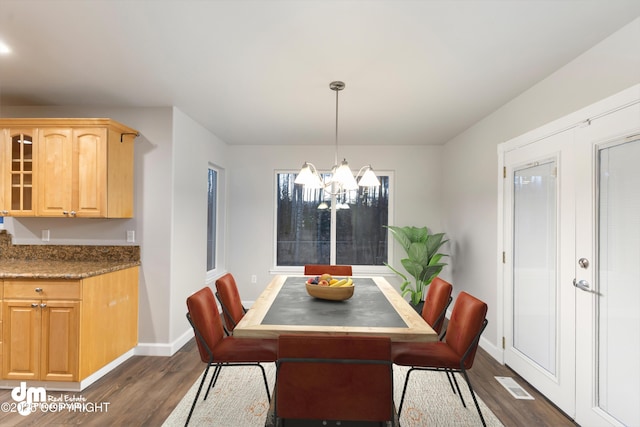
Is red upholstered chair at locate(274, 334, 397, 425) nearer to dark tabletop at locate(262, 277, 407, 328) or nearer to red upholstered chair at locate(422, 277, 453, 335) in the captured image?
dark tabletop at locate(262, 277, 407, 328)

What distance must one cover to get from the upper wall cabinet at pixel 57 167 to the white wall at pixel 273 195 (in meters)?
2.24

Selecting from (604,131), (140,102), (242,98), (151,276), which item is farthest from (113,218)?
(604,131)

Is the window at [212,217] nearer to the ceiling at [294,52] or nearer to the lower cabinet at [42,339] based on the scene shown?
the ceiling at [294,52]

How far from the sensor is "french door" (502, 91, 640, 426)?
1943 mm

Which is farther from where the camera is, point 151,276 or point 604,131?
point 151,276

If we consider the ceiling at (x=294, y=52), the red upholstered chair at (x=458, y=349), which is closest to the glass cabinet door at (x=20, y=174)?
the ceiling at (x=294, y=52)

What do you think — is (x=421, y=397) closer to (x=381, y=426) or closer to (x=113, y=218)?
(x=381, y=426)

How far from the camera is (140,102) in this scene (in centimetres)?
326

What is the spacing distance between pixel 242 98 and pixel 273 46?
3.53 feet

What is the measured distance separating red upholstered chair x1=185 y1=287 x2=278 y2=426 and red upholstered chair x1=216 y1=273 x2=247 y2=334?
0.17 metres

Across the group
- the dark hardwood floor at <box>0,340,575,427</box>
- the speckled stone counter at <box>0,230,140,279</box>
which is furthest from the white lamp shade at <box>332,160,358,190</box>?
the speckled stone counter at <box>0,230,140,279</box>

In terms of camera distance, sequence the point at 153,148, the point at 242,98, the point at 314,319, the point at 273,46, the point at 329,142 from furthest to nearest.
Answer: the point at 329,142 < the point at 153,148 < the point at 242,98 < the point at 273,46 < the point at 314,319

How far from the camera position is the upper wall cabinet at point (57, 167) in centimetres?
298

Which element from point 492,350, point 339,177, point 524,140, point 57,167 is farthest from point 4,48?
point 492,350
